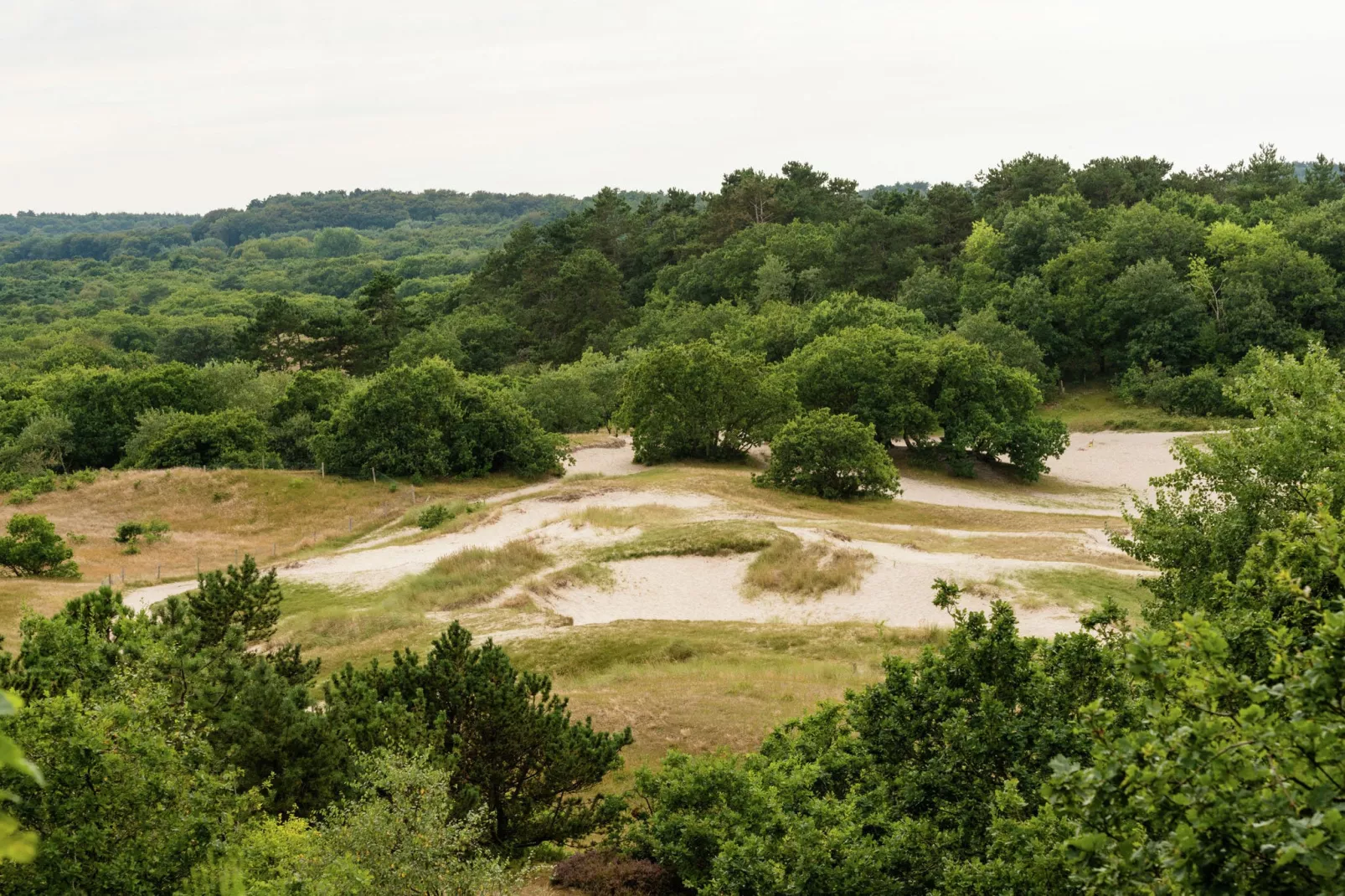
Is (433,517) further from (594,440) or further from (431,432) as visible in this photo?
(594,440)

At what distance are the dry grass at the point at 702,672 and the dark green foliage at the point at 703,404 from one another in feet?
73.4

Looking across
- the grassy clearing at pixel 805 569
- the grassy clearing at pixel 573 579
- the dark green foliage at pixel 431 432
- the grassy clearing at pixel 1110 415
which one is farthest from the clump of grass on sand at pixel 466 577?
the grassy clearing at pixel 1110 415

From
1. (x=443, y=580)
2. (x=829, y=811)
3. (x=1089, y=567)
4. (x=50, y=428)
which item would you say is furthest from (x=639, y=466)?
(x=829, y=811)

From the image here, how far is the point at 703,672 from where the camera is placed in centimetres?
2278

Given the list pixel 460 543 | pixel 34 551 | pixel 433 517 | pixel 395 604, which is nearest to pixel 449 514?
pixel 433 517

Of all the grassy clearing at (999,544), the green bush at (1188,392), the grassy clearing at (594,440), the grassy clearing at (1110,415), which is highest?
the green bush at (1188,392)

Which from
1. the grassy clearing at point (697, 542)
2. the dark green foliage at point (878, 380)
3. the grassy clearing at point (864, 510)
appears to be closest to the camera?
the grassy clearing at point (697, 542)

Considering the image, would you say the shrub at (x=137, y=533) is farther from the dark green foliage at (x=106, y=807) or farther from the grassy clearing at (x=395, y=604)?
the dark green foliage at (x=106, y=807)

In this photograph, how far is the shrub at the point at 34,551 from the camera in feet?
112

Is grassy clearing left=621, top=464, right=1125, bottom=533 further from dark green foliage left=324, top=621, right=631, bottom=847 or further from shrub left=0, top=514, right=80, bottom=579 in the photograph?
dark green foliage left=324, top=621, right=631, bottom=847

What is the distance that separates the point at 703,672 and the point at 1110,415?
47.9 m

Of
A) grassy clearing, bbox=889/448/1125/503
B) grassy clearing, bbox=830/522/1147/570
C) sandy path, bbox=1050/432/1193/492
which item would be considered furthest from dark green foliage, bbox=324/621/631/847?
sandy path, bbox=1050/432/1193/492

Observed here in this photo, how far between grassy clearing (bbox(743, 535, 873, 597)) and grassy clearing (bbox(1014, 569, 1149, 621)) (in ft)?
15.0

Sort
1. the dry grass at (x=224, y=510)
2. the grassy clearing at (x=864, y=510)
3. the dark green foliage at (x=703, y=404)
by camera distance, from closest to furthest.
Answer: the grassy clearing at (x=864, y=510) → the dry grass at (x=224, y=510) → the dark green foliage at (x=703, y=404)
